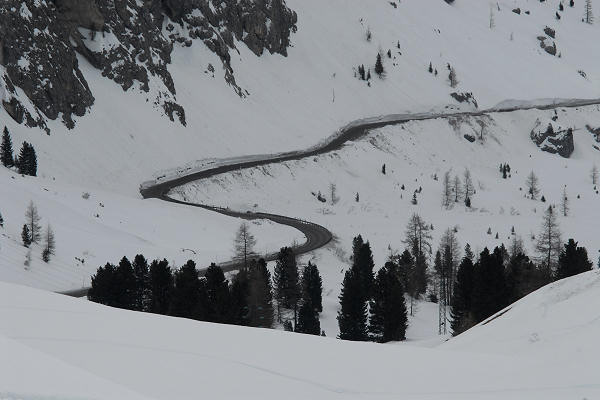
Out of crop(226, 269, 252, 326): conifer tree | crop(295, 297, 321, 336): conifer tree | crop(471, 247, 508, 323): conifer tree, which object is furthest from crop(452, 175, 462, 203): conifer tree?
crop(226, 269, 252, 326): conifer tree

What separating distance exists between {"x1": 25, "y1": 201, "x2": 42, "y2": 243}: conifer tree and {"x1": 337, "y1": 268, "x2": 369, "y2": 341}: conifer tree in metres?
21.5

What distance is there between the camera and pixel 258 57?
10719 centimetres

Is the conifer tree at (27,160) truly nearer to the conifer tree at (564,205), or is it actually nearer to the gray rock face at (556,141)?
the conifer tree at (564,205)

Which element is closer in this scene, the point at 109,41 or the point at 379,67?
the point at 109,41

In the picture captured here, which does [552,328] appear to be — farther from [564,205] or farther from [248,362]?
[564,205]

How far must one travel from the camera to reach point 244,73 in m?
101

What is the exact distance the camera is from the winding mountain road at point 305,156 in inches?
2437

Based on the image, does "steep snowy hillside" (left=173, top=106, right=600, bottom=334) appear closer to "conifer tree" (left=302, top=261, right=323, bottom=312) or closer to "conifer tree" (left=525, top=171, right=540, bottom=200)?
"conifer tree" (left=525, top=171, right=540, bottom=200)

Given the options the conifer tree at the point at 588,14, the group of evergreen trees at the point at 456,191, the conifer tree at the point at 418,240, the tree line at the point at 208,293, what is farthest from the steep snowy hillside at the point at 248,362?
the conifer tree at the point at 588,14

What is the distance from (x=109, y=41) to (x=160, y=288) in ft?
184

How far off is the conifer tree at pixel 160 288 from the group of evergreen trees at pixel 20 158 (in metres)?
28.2

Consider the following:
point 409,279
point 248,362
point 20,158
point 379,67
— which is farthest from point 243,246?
point 379,67

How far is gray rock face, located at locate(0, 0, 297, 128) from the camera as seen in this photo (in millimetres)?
70688

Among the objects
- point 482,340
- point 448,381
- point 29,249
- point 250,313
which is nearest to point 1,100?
point 29,249
